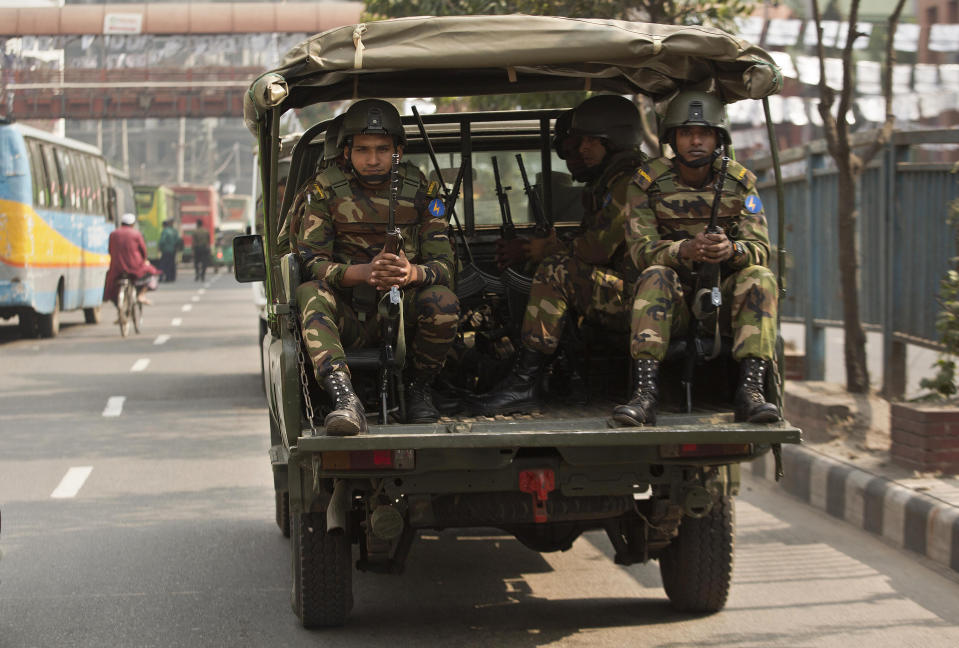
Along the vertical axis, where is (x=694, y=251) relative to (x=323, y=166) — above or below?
below

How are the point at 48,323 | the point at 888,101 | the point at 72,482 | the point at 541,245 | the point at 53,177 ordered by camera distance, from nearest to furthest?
1. the point at 541,245
2. the point at 72,482
3. the point at 888,101
4. the point at 48,323
5. the point at 53,177

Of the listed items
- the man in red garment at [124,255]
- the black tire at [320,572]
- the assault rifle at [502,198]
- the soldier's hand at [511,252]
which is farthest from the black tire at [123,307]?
the black tire at [320,572]

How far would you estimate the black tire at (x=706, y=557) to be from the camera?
237 inches

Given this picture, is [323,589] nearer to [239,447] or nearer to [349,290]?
[349,290]

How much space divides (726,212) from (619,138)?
994mm

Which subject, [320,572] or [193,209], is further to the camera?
[193,209]

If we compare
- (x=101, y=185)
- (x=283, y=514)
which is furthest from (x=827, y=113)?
(x=101, y=185)

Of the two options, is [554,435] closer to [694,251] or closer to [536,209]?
[694,251]

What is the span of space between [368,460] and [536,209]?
2701 millimetres

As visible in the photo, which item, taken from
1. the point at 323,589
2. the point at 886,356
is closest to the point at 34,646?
the point at 323,589

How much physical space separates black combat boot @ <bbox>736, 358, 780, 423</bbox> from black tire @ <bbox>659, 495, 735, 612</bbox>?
1.87 ft

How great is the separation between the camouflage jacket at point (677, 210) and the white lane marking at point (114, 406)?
325 inches

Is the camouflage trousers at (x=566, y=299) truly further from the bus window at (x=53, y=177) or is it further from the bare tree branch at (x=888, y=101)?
the bus window at (x=53, y=177)

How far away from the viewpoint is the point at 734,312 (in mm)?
5754
